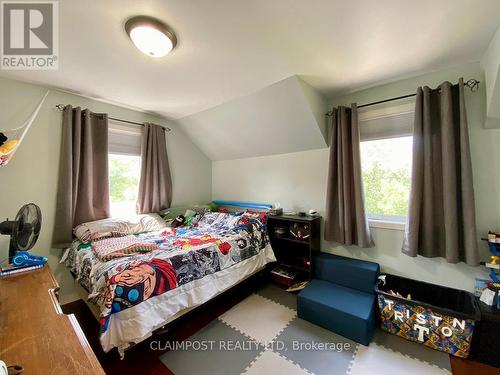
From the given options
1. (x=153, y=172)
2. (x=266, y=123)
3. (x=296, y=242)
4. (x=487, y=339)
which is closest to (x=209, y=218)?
(x=153, y=172)

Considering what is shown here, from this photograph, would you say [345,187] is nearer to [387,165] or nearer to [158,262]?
[387,165]

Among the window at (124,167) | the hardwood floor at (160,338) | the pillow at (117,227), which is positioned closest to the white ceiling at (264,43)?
the window at (124,167)

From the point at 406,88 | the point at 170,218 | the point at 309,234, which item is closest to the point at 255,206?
the point at 309,234

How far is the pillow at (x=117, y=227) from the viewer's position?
222cm

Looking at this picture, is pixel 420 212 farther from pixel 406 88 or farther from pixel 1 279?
pixel 1 279

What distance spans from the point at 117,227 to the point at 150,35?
80.3 inches

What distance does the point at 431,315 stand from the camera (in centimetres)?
166

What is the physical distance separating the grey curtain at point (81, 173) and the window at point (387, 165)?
318 cm

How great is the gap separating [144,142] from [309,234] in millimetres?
2615

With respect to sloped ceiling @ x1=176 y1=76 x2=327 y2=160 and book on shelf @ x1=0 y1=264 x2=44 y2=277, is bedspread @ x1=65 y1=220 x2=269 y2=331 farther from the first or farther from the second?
sloped ceiling @ x1=176 y1=76 x2=327 y2=160

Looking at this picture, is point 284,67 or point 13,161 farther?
point 13,161

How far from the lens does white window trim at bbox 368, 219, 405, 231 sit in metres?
2.17

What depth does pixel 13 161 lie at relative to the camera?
2.05 meters

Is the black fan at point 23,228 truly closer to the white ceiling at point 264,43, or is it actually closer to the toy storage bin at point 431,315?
the white ceiling at point 264,43
